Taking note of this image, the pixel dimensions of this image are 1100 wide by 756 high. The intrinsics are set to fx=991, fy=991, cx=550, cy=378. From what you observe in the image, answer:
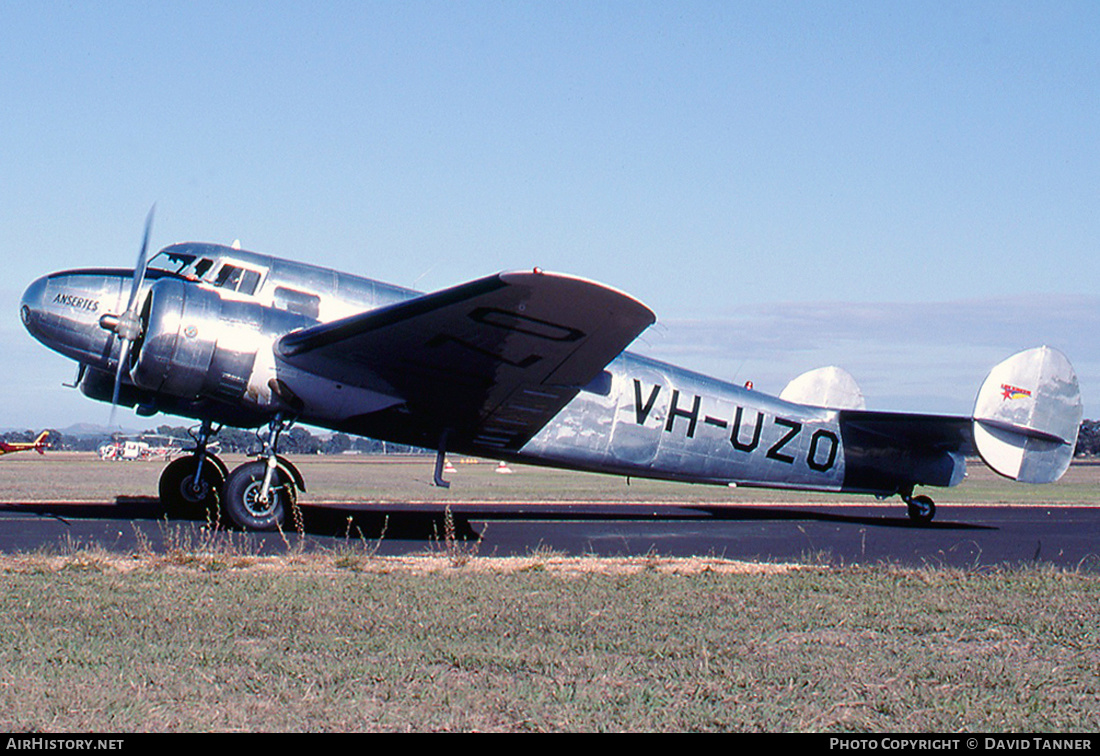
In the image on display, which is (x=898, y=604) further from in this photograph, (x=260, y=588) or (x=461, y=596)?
(x=260, y=588)

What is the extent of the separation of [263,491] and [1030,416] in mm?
12602

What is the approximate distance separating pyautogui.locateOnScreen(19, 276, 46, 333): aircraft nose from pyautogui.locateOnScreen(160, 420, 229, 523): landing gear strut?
3.12 meters

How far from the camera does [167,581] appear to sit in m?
8.43

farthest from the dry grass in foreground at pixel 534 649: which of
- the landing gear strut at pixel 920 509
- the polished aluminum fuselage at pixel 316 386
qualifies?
the landing gear strut at pixel 920 509

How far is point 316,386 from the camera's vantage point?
12633 mm

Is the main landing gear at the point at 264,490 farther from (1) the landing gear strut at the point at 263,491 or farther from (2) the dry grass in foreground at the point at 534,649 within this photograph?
(2) the dry grass in foreground at the point at 534,649

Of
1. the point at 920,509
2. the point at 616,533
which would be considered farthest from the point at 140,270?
the point at 920,509

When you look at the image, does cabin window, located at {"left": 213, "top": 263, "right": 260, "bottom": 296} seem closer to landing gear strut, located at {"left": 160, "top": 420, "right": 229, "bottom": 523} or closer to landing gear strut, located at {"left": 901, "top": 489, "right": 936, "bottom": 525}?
landing gear strut, located at {"left": 160, "top": 420, "right": 229, "bottom": 523}

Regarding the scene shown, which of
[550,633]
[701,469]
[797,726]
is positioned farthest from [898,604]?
[701,469]

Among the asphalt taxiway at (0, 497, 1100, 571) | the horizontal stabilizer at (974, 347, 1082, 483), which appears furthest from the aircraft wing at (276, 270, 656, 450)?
the horizontal stabilizer at (974, 347, 1082, 483)

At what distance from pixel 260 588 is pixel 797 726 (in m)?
5.07

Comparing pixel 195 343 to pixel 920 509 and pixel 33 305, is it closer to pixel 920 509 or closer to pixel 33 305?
pixel 33 305

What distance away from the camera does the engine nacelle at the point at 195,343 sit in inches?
468

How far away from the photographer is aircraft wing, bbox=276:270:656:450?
1032 centimetres
